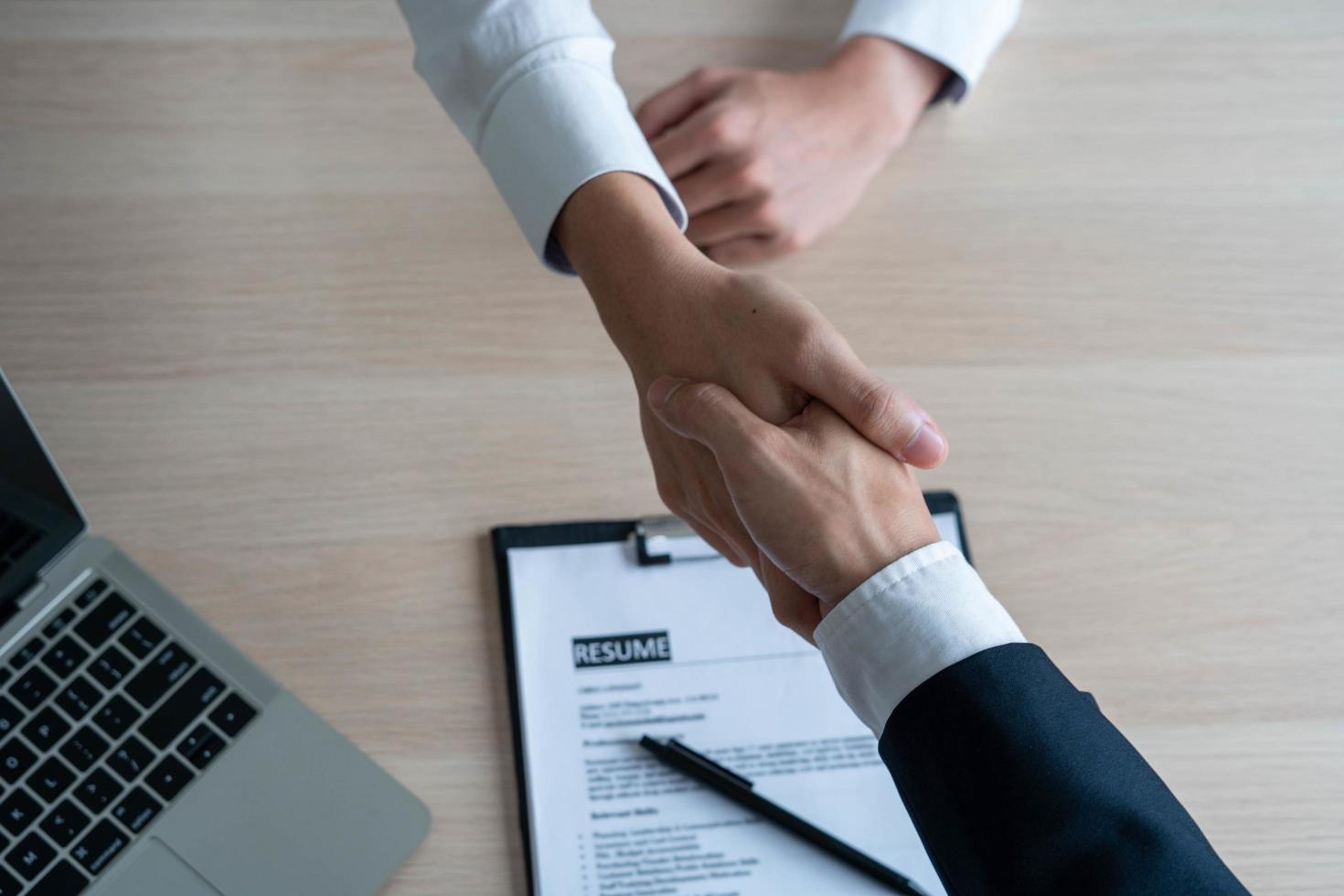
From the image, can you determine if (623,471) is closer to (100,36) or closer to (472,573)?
(472,573)

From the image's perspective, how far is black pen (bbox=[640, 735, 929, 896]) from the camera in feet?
1.99

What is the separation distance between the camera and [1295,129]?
87cm

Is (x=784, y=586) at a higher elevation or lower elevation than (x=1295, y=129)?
lower

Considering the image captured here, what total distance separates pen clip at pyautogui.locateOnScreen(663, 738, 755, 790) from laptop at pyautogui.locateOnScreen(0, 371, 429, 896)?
14cm

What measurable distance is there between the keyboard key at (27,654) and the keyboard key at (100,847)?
0.32 ft

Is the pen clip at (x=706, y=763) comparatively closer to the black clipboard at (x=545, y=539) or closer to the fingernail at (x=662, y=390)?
the black clipboard at (x=545, y=539)

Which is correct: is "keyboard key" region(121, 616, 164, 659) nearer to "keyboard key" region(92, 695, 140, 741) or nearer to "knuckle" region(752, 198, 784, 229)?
"keyboard key" region(92, 695, 140, 741)

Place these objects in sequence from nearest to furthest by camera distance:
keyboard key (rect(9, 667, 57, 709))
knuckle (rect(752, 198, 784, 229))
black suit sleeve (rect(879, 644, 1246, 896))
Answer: black suit sleeve (rect(879, 644, 1246, 896)), keyboard key (rect(9, 667, 57, 709)), knuckle (rect(752, 198, 784, 229))

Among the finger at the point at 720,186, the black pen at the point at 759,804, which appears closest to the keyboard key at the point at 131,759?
the black pen at the point at 759,804

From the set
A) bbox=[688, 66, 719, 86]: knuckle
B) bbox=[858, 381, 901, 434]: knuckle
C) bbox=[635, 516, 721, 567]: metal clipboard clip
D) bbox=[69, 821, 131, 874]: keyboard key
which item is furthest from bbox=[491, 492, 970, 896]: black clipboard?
bbox=[688, 66, 719, 86]: knuckle

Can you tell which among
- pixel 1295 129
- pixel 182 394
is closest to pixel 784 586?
pixel 182 394

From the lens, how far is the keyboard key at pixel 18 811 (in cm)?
57

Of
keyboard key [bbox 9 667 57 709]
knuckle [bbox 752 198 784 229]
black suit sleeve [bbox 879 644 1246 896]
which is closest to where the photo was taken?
black suit sleeve [bbox 879 644 1246 896]

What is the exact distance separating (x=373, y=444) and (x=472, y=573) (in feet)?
0.35
